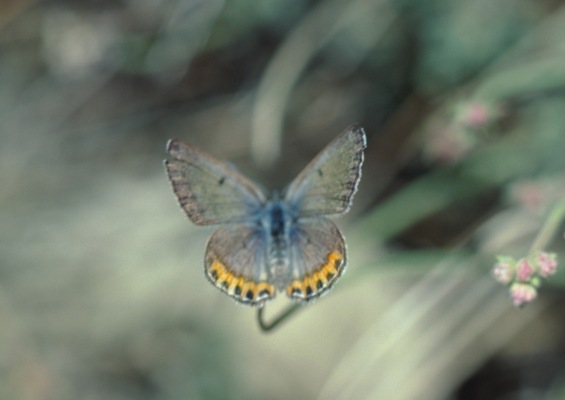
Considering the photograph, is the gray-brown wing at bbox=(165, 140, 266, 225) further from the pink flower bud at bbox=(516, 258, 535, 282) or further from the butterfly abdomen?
the pink flower bud at bbox=(516, 258, 535, 282)

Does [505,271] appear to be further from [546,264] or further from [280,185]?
[280,185]

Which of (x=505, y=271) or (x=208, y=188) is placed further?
(x=208, y=188)

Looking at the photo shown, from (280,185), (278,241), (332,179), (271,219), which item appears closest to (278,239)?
(278,241)

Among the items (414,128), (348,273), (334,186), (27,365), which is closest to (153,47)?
(414,128)

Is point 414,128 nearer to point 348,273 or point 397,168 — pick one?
point 397,168

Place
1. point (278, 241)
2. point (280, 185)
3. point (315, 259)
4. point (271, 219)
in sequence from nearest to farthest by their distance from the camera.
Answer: point (315, 259)
point (278, 241)
point (271, 219)
point (280, 185)

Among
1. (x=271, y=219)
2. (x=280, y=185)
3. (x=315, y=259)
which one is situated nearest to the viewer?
(x=315, y=259)
